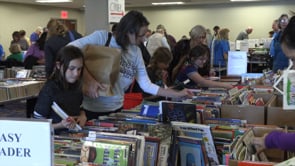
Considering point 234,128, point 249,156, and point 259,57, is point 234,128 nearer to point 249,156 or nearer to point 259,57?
point 249,156

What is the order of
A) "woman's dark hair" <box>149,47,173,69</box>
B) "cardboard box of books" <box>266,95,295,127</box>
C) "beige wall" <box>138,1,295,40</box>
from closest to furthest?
"cardboard box of books" <box>266,95,295,127</box>, "woman's dark hair" <box>149,47,173,69</box>, "beige wall" <box>138,1,295,40</box>

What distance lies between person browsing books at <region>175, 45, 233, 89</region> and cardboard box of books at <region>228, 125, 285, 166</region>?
188 centimetres

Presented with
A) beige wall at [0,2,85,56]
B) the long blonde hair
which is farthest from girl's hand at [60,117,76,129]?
beige wall at [0,2,85,56]

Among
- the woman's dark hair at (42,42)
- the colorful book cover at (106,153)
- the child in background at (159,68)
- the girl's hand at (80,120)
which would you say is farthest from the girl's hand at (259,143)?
the woman's dark hair at (42,42)

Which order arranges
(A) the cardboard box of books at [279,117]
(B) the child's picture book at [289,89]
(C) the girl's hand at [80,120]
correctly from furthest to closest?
(A) the cardboard box of books at [279,117], (C) the girl's hand at [80,120], (B) the child's picture book at [289,89]

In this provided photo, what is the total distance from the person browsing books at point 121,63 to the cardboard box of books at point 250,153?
99cm

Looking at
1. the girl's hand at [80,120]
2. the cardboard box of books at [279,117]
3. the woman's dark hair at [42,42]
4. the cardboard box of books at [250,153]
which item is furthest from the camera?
the woman's dark hair at [42,42]

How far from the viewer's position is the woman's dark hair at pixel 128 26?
2.53 metres

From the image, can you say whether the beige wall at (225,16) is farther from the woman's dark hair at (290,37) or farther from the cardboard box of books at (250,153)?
the cardboard box of books at (250,153)

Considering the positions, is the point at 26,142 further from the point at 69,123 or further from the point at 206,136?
the point at 206,136

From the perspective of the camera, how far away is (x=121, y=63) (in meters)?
2.68

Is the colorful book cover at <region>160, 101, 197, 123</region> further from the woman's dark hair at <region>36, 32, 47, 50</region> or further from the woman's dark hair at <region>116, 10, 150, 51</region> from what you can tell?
the woman's dark hair at <region>36, 32, 47, 50</region>

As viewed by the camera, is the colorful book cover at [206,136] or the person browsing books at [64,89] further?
the person browsing books at [64,89]

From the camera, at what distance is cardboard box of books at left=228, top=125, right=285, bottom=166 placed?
138 cm
